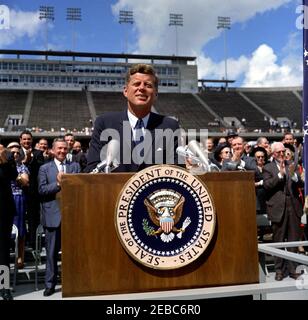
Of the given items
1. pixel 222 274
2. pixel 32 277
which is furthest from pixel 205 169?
pixel 32 277

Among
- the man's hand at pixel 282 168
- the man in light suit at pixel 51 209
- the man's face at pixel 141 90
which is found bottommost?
the man in light suit at pixel 51 209

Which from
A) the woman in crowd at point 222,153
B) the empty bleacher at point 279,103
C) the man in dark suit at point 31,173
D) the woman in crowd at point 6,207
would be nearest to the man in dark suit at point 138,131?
the woman in crowd at point 6,207

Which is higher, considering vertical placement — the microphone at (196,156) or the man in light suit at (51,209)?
the microphone at (196,156)

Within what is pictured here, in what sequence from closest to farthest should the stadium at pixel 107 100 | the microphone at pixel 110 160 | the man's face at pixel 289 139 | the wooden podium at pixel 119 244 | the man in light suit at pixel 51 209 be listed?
1. the wooden podium at pixel 119 244
2. the microphone at pixel 110 160
3. the man in light suit at pixel 51 209
4. the man's face at pixel 289 139
5. the stadium at pixel 107 100

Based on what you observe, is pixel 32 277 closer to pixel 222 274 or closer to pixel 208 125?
pixel 222 274

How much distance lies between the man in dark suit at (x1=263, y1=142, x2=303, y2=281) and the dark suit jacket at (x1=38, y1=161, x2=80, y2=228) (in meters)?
2.31

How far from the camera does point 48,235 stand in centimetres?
445

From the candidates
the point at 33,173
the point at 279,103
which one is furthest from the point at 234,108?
the point at 33,173

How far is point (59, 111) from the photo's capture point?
1581 inches

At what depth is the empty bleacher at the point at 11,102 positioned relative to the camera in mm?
39069

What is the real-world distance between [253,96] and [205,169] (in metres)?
47.8

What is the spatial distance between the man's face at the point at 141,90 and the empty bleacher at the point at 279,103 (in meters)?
39.3

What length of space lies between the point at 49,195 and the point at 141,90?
3.04m

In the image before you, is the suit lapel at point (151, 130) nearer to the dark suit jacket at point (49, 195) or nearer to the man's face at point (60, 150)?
A: the dark suit jacket at point (49, 195)
